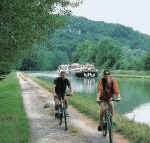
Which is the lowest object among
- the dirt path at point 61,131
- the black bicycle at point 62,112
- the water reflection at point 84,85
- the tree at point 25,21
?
the water reflection at point 84,85

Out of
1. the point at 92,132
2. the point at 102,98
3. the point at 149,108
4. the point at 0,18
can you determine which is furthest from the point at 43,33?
the point at 149,108

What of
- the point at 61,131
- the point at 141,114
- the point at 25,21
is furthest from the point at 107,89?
the point at 141,114

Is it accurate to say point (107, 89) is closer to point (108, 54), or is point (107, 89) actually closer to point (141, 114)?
point (141, 114)

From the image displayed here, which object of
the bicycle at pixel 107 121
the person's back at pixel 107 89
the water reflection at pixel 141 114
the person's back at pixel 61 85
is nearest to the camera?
the bicycle at pixel 107 121

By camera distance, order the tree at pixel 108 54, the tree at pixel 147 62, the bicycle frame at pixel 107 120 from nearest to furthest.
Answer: the bicycle frame at pixel 107 120
the tree at pixel 147 62
the tree at pixel 108 54

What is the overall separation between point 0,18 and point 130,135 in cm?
678

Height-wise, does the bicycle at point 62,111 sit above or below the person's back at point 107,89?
below

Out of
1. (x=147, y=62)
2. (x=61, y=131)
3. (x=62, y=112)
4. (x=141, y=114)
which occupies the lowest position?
(x=141, y=114)

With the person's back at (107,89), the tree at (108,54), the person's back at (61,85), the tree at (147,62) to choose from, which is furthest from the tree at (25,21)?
the tree at (108,54)

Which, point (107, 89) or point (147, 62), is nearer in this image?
point (107, 89)

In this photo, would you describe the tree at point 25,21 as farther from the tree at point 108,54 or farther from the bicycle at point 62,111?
the tree at point 108,54

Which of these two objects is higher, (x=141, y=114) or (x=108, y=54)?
(x=108, y=54)

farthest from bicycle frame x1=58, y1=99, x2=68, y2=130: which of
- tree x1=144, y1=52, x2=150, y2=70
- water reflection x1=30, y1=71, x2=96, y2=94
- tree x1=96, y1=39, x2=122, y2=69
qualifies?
tree x1=96, y1=39, x2=122, y2=69

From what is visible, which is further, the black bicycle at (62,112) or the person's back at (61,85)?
the black bicycle at (62,112)
